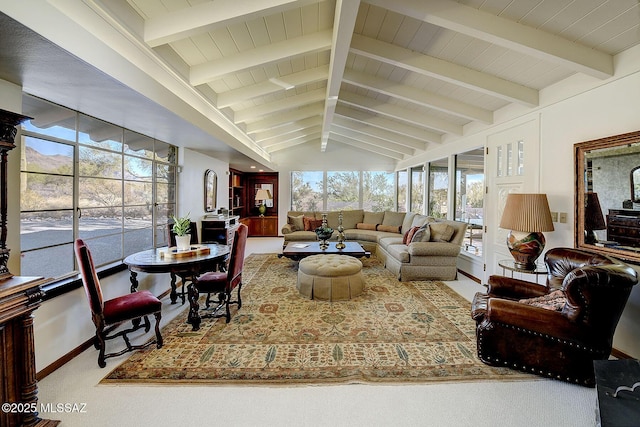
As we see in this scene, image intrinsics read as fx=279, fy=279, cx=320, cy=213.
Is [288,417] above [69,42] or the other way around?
the other way around

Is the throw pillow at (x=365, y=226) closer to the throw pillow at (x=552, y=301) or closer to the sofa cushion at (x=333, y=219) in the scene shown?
the sofa cushion at (x=333, y=219)

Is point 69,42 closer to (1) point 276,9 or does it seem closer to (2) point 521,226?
(1) point 276,9

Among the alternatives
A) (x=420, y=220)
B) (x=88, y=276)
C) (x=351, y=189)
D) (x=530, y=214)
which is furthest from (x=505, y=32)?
(x=351, y=189)

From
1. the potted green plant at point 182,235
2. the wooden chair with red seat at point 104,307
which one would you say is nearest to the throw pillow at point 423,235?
the potted green plant at point 182,235

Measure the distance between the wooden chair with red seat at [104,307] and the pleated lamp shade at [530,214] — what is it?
3622 mm

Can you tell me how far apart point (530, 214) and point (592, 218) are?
46 centimetres

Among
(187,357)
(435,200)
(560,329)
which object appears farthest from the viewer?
(435,200)

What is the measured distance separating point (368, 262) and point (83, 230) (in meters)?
4.62

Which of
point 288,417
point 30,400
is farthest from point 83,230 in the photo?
point 288,417

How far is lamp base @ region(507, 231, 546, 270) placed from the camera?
2.88 metres

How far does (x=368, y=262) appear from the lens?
584cm

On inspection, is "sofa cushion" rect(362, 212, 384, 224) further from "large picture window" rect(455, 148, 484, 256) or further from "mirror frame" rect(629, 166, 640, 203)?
"mirror frame" rect(629, 166, 640, 203)

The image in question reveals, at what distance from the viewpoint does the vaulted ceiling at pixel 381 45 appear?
6.82 feet

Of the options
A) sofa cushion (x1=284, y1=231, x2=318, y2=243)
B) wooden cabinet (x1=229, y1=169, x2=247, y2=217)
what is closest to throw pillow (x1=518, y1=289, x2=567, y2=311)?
sofa cushion (x1=284, y1=231, x2=318, y2=243)
